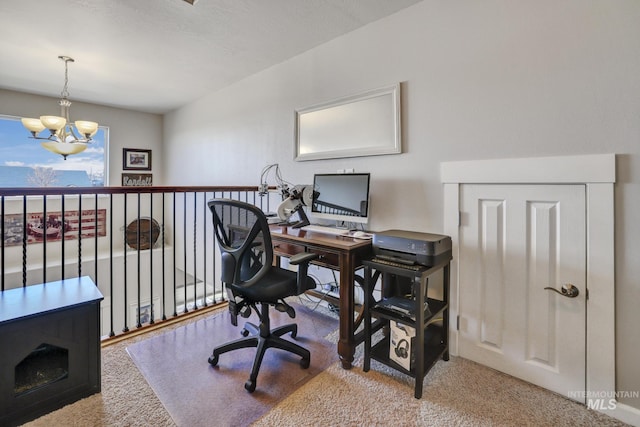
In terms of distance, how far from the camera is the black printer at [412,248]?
165cm

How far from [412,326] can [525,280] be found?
743 millimetres

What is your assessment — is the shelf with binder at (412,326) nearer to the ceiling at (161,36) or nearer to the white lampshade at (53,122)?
the ceiling at (161,36)

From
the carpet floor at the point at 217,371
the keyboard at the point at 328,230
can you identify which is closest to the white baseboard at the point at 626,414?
the carpet floor at the point at 217,371

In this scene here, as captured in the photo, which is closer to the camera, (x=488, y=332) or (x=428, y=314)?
(x=428, y=314)

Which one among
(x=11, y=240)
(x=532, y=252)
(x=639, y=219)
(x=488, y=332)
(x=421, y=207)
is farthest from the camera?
(x=11, y=240)

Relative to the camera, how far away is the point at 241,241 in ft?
5.68

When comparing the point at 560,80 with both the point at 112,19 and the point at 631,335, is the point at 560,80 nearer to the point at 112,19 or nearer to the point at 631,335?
the point at 631,335

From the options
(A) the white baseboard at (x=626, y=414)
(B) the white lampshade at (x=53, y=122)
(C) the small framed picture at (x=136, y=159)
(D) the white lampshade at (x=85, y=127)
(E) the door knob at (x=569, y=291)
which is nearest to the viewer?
(A) the white baseboard at (x=626, y=414)

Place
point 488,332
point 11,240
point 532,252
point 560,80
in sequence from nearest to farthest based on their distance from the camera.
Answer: point 560,80
point 532,252
point 488,332
point 11,240

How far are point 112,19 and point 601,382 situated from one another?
158 inches

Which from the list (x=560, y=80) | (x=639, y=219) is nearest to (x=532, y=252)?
(x=639, y=219)

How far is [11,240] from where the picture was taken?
414cm

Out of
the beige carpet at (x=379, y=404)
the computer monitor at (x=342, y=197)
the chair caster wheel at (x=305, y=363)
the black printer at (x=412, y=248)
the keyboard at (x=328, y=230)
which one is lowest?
the beige carpet at (x=379, y=404)

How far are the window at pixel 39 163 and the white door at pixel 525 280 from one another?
548 centimetres
